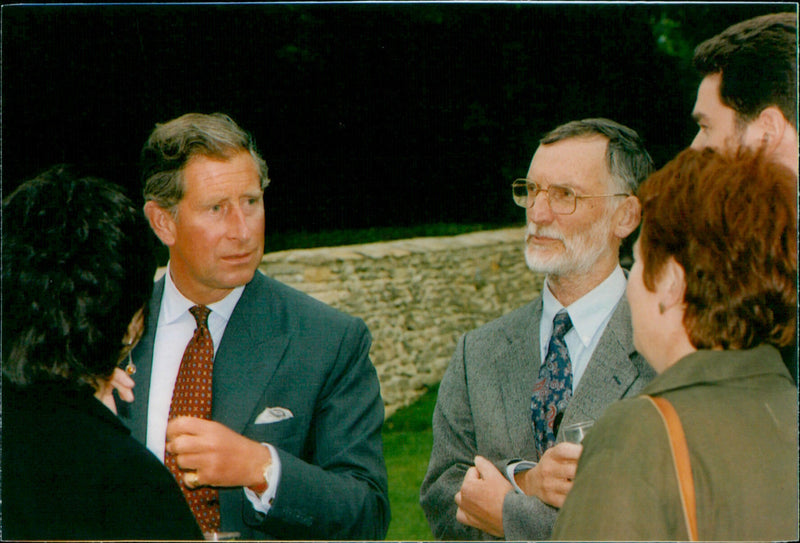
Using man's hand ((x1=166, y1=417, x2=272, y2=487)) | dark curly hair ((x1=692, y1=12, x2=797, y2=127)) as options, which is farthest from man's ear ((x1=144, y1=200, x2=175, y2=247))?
dark curly hair ((x1=692, y1=12, x2=797, y2=127))

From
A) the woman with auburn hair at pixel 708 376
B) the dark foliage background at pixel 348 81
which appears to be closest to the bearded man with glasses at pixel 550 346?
the dark foliage background at pixel 348 81

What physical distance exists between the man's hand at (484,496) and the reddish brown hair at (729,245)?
0.88m

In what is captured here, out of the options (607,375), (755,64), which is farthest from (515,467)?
(755,64)

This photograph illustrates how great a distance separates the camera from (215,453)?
241cm

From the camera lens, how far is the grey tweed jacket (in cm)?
238

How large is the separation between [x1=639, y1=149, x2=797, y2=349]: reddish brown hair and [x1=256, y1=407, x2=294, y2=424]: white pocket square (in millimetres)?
1281

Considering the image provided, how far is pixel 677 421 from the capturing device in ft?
5.15

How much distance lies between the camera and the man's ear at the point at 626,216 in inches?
102

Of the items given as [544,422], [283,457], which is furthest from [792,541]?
[283,457]

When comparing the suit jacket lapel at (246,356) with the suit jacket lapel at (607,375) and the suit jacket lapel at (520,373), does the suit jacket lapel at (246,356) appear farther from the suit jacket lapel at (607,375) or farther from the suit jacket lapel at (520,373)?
the suit jacket lapel at (607,375)

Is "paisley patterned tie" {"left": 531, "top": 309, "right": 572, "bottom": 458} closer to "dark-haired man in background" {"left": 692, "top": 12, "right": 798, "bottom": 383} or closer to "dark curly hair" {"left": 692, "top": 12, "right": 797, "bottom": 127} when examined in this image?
"dark-haired man in background" {"left": 692, "top": 12, "right": 798, "bottom": 383}

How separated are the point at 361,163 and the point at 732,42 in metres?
1.32

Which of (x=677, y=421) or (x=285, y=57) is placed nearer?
(x=677, y=421)

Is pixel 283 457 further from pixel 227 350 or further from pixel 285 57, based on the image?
pixel 285 57
